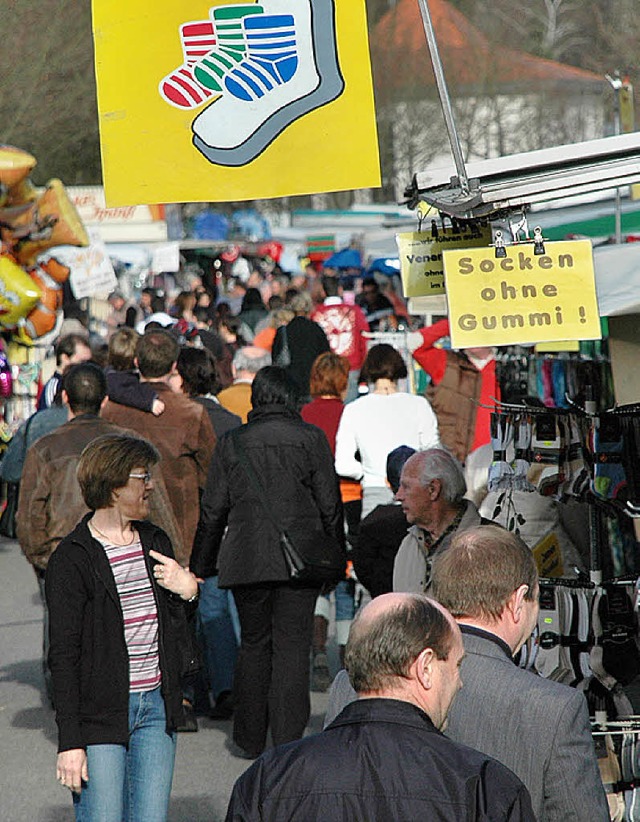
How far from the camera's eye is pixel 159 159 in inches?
187

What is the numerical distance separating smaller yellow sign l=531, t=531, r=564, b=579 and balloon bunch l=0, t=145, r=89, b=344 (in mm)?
9694

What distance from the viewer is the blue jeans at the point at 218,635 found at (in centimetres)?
784

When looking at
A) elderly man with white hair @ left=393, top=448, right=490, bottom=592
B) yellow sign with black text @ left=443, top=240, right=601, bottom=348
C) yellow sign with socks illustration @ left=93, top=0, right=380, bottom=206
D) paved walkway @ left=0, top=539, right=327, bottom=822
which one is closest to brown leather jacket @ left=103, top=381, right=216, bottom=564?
paved walkway @ left=0, top=539, right=327, bottom=822

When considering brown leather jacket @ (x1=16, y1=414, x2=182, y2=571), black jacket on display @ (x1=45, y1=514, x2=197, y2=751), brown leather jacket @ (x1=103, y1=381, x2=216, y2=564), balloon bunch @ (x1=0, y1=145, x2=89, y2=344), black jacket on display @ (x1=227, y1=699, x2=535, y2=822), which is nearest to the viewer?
black jacket on display @ (x1=227, y1=699, x2=535, y2=822)

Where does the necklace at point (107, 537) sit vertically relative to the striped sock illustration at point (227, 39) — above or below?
below

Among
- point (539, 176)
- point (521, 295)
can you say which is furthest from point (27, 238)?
point (521, 295)

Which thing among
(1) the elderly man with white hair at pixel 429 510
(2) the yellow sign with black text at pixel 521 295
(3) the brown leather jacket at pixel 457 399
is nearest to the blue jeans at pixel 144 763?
(1) the elderly man with white hair at pixel 429 510

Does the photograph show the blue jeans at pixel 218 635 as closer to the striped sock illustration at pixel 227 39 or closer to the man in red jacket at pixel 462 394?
the man in red jacket at pixel 462 394

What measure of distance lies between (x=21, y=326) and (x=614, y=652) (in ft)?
37.1

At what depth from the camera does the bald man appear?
2643 millimetres

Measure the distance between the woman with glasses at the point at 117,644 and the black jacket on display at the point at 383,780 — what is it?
194 cm

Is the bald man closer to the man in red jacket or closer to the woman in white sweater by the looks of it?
the woman in white sweater

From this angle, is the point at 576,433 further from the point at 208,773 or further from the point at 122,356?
the point at 122,356

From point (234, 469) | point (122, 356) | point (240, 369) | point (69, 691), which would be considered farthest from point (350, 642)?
point (240, 369)
